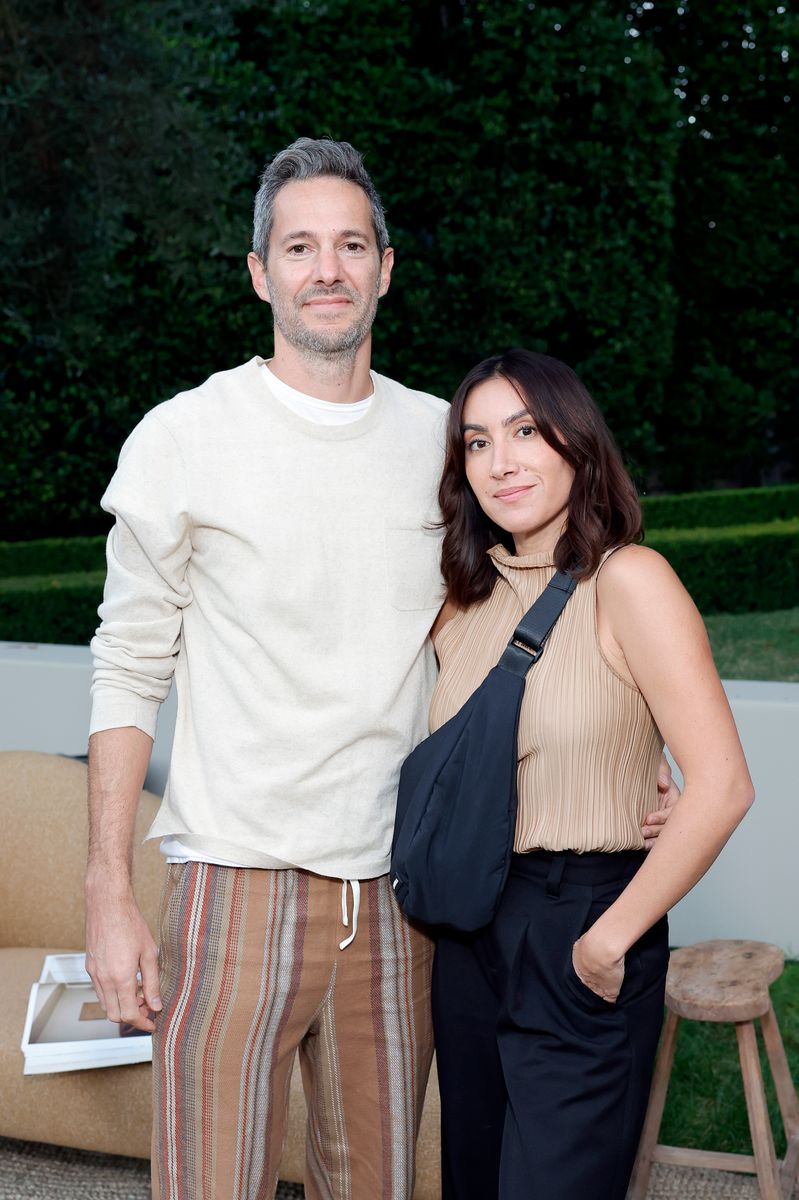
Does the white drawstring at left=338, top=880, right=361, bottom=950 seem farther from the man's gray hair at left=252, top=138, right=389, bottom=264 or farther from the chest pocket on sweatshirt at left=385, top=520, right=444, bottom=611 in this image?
the man's gray hair at left=252, top=138, right=389, bottom=264

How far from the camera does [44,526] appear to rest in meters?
10.5

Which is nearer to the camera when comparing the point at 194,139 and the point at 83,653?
the point at 83,653

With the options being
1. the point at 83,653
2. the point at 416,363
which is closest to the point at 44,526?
the point at 416,363

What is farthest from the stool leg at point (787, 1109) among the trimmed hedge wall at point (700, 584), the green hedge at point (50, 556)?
the green hedge at point (50, 556)

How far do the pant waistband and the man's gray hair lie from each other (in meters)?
0.99

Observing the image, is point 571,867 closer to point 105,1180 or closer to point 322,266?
point 322,266

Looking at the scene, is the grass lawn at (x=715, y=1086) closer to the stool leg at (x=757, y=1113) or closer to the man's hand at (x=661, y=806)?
the stool leg at (x=757, y=1113)

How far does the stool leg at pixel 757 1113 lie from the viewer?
8.96 feet

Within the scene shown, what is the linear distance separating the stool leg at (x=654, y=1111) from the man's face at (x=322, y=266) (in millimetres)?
1718

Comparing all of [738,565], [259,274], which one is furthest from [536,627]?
[738,565]

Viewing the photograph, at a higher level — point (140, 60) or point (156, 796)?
point (140, 60)

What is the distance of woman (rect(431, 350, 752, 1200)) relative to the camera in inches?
69.6

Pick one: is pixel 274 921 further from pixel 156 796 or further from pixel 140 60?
pixel 140 60

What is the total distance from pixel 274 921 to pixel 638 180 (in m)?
9.55
